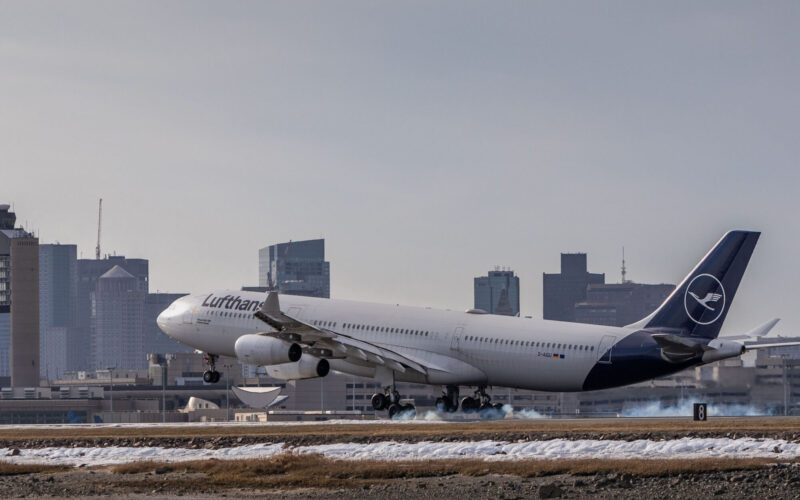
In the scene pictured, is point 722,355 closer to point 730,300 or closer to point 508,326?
point 730,300

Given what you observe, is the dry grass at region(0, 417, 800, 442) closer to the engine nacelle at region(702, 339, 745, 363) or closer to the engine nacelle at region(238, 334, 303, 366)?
the engine nacelle at region(238, 334, 303, 366)

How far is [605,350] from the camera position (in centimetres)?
6838

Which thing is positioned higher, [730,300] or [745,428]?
[730,300]

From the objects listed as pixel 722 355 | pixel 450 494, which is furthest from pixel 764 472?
pixel 722 355

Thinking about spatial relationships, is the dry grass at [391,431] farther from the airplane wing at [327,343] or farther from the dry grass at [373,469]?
the dry grass at [373,469]

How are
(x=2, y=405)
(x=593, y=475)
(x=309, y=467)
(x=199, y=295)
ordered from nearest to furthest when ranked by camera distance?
(x=593, y=475), (x=309, y=467), (x=199, y=295), (x=2, y=405)

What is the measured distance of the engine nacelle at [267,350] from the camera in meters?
70.2

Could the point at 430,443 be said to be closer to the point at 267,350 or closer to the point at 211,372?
the point at 267,350

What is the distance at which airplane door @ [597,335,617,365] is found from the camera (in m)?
68.2

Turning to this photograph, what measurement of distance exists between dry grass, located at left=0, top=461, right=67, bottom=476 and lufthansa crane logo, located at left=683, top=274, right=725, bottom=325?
35096 mm

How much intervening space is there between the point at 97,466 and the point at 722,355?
112 feet

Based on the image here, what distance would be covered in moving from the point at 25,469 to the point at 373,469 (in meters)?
10.8

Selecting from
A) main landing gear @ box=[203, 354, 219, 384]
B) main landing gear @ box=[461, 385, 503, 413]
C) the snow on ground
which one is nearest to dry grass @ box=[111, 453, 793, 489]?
the snow on ground

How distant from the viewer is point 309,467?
39188 mm
